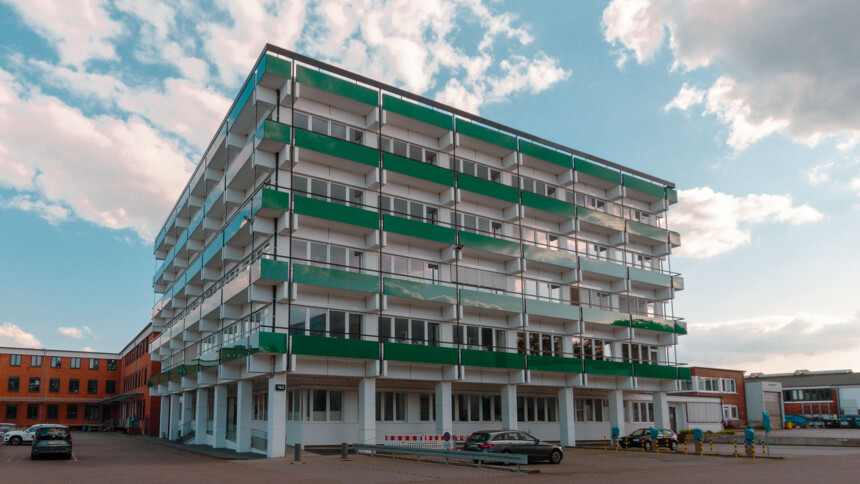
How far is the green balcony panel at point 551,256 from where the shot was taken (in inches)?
1766

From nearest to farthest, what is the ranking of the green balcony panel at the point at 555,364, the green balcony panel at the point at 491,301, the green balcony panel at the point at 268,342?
1. the green balcony panel at the point at 268,342
2. the green balcony panel at the point at 491,301
3. the green balcony panel at the point at 555,364

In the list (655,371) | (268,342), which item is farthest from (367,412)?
(655,371)

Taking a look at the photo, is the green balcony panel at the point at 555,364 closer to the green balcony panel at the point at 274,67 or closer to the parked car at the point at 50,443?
the green balcony panel at the point at 274,67

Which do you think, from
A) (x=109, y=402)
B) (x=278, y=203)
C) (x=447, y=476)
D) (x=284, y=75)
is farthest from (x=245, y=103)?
(x=109, y=402)

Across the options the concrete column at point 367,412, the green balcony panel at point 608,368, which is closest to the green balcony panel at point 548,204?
the green balcony panel at point 608,368

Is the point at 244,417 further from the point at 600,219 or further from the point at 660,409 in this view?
the point at 660,409

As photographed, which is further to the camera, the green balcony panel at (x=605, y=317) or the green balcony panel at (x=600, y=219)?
the green balcony panel at (x=600, y=219)

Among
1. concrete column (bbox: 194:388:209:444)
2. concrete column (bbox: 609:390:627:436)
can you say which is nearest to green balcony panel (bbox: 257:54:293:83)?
concrete column (bbox: 194:388:209:444)

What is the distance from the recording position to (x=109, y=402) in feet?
301

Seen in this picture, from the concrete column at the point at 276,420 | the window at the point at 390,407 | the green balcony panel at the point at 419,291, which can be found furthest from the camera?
the window at the point at 390,407

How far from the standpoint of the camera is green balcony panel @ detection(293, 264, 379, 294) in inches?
1356

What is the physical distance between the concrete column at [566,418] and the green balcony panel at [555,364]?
5.72 feet

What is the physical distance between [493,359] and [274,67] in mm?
20306

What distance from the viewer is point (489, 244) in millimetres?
42969
